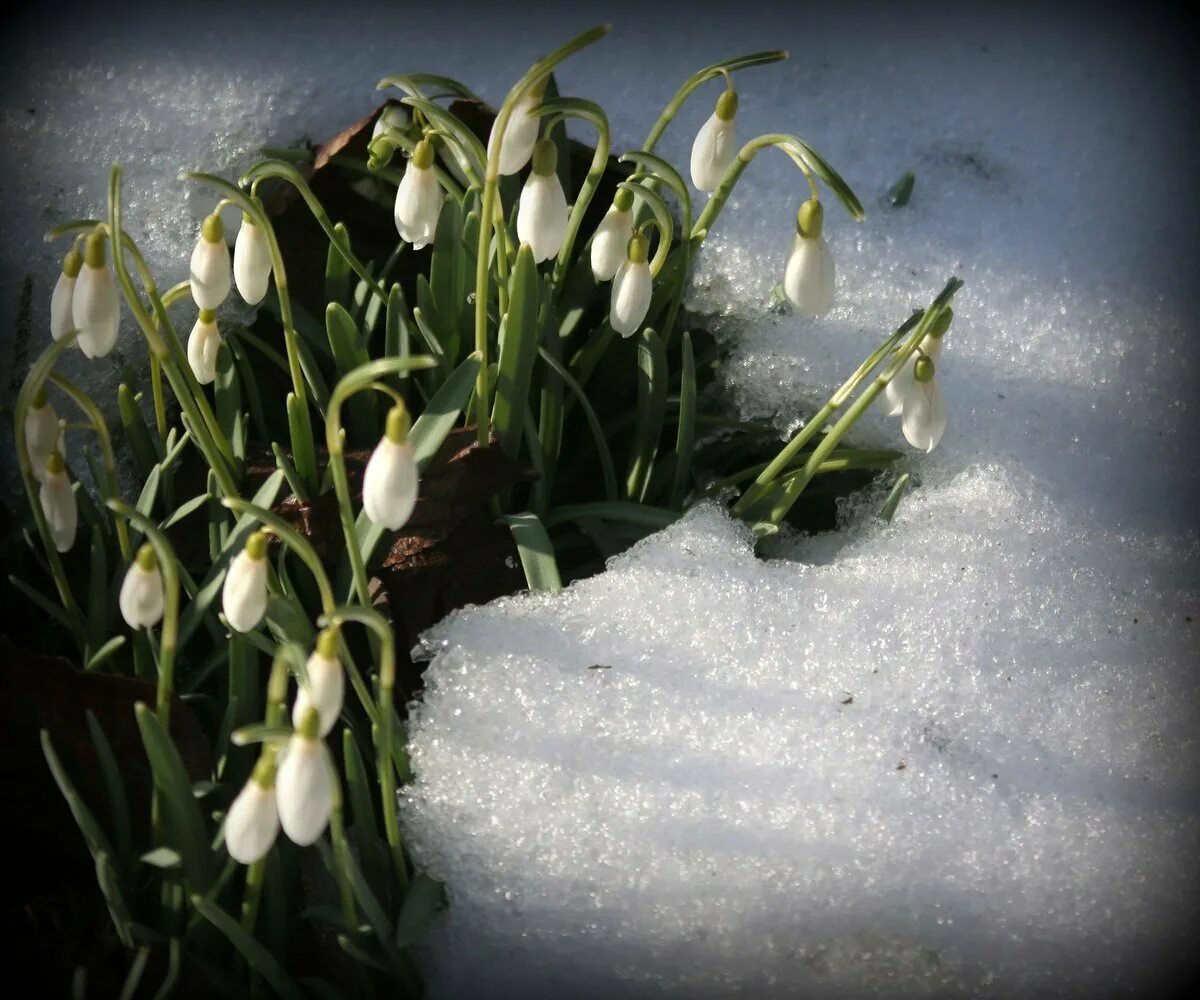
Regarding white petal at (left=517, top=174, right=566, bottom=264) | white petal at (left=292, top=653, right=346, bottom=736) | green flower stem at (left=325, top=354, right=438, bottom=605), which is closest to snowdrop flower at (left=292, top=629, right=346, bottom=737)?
white petal at (left=292, top=653, right=346, bottom=736)

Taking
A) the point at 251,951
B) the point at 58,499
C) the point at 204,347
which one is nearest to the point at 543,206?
the point at 204,347

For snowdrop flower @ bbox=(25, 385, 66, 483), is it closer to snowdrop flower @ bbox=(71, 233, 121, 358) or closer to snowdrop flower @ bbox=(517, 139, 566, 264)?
snowdrop flower @ bbox=(71, 233, 121, 358)

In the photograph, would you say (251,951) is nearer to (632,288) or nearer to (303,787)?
(303,787)

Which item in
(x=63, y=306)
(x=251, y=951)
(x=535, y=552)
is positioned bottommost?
(x=251, y=951)

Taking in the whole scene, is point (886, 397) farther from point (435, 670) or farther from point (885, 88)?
point (885, 88)

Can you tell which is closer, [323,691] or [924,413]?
[323,691]

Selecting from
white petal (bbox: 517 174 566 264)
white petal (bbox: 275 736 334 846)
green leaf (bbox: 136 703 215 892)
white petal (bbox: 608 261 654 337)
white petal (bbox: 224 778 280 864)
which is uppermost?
white petal (bbox: 517 174 566 264)
